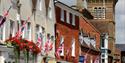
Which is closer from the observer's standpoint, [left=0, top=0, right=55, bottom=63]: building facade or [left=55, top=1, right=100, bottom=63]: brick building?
[left=0, top=0, right=55, bottom=63]: building facade

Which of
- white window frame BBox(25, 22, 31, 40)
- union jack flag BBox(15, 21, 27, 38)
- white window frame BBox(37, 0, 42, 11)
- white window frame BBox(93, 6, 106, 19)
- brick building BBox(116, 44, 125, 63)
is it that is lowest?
brick building BBox(116, 44, 125, 63)

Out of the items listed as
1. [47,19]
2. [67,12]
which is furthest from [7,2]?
[67,12]

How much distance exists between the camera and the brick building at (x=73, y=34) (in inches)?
2107

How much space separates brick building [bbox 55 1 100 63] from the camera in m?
53.5

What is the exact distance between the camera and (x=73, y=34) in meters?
58.6

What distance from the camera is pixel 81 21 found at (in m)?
68.1

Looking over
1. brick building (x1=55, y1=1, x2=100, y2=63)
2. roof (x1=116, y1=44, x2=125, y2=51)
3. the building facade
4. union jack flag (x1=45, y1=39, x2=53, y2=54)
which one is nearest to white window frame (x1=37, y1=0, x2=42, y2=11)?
the building facade

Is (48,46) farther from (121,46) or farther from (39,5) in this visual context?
(121,46)

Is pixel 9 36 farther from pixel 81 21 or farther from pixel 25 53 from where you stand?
pixel 81 21

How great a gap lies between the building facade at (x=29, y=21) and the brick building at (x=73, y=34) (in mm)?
2302

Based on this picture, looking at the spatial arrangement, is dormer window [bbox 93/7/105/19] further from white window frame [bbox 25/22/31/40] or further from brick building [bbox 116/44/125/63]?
white window frame [bbox 25/22/31/40]

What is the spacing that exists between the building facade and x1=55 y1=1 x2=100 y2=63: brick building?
2.30 metres

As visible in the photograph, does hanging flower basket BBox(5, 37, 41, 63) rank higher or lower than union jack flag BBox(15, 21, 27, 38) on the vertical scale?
lower

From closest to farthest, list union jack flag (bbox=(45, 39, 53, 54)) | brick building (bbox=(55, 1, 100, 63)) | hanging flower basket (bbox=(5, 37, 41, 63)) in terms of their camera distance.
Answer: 1. hanging flower basket (bbox=(5, 37, 41, 63))
2. union jack flag (bbox=(45, 39, 53, 54))
3. brick building (bbox=(55, 1, 100, 63))
